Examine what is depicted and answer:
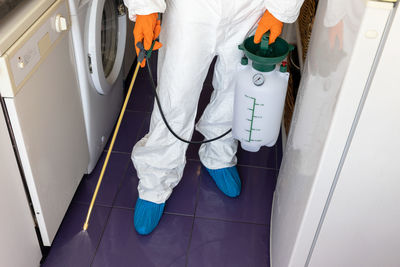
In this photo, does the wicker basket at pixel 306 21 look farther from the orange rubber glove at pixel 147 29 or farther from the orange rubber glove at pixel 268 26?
the orange rubber glove at pixel 147 29

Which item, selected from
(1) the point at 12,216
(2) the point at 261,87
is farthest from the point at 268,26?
(1) the point at 12,216

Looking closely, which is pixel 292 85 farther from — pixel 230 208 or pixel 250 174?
pixel 230 208

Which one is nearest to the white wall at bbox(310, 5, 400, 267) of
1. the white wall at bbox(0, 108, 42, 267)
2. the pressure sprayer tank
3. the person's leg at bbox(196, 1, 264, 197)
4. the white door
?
the white door

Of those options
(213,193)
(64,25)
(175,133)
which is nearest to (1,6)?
(64,25)

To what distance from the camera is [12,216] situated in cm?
141

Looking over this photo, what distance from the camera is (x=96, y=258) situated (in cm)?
175

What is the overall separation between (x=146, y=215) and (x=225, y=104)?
0.56 m

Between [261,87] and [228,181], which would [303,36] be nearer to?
[261,87]

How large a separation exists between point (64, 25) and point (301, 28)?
111 centimetres

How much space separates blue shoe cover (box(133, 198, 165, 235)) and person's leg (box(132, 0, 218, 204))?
3cm

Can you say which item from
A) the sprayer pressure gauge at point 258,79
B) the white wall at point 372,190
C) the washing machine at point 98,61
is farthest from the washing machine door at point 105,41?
the white wall at point 372,190

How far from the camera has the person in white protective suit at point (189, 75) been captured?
149cm

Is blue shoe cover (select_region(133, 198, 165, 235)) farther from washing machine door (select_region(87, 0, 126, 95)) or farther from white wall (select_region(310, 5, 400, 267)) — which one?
white wall (select_region(310, 5, 400, 267))

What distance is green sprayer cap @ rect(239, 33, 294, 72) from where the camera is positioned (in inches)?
59.9
